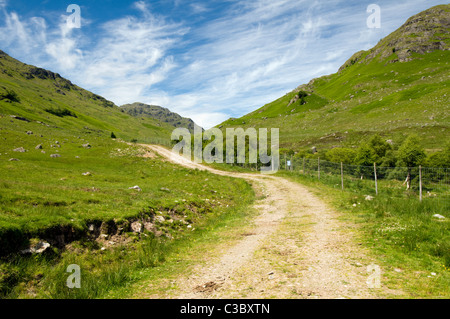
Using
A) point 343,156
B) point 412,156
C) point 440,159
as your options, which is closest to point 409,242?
point 412,156

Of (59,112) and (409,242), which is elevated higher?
(59,112)

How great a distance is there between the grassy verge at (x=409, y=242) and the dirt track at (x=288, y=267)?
0.68 m

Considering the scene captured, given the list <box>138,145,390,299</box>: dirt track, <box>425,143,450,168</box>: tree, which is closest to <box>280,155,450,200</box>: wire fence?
<box>425,143,450,168</box>: tree

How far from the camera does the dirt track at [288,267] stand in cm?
567

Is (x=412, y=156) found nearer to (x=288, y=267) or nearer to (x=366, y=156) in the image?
(x=366, y=156)

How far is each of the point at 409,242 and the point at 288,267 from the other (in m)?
4.64

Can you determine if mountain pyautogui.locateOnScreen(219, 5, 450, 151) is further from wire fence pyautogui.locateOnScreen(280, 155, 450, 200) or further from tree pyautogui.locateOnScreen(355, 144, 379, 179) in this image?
wire fence pyautogui.locateOnScreen(280, 155, 450, 200)

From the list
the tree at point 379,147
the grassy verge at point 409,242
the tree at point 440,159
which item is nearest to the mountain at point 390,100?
the tree at point 379,147

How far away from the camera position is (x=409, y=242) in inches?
321

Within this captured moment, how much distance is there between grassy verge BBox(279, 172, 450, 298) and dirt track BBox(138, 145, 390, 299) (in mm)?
679

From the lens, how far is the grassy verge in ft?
18.7

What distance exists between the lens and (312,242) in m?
9.36

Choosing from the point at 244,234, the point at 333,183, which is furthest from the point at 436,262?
the point at 333,183
